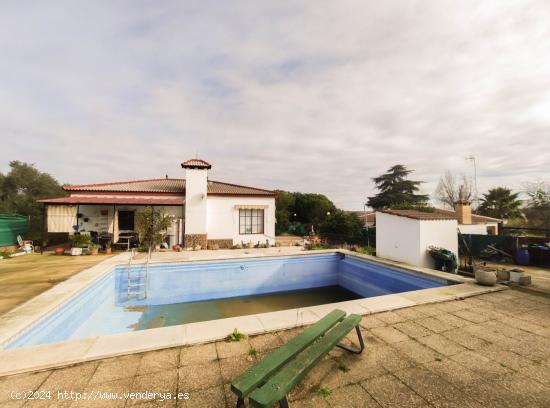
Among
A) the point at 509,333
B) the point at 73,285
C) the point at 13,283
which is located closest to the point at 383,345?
the point at 509,333

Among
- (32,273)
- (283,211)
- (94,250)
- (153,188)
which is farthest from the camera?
(283,211)

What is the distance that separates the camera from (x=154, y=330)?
13.8 feet

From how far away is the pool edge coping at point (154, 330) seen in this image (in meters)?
3.33

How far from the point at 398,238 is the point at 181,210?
13.3 metres

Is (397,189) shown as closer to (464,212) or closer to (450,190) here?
(450,190)

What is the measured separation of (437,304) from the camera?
5.66 m

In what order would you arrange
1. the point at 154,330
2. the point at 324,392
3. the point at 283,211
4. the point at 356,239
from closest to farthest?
the point at 324,392
the point at 154,330
the point at 356,239
the point at 283,211

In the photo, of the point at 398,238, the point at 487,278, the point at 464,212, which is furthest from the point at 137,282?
the point at 464,212

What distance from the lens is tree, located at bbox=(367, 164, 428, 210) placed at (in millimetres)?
35384

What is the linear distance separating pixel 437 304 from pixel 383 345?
9.35 ft

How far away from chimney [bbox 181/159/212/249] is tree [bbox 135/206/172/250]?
1.61 metres

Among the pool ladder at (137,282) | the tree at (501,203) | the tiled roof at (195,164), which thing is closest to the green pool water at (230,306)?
the pool ladder at (137,282)

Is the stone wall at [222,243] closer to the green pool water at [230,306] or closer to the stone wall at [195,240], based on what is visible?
the stone wall at [195,240]

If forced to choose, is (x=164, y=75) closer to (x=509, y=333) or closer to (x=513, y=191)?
(x=509, y=333)
